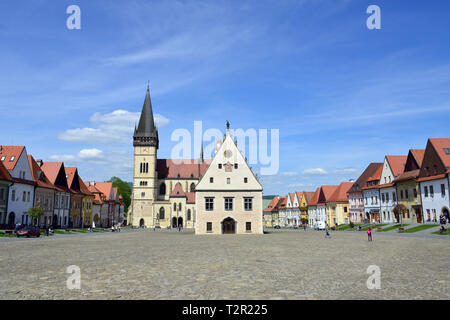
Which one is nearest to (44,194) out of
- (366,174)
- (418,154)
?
(418,154)

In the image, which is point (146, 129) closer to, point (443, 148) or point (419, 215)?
point (419, 215)

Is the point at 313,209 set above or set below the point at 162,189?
below

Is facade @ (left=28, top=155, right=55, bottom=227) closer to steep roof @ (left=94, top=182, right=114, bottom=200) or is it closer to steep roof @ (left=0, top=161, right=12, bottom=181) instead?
steep roof @ (left=0, top=161, right=12, bottom=181)

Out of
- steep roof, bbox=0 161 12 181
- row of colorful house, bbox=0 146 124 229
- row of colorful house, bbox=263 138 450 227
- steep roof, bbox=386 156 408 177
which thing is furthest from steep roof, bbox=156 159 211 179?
steep roof, bbox=0 161 12 181

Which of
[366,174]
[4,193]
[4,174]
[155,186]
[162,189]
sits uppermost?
[366,174]

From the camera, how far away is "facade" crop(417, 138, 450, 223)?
4741 centimetres

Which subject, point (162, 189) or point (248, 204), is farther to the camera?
point (162, 189)

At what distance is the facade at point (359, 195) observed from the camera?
7644 centimetres

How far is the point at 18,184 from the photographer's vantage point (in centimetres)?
5175

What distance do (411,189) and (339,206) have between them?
95.8 ft

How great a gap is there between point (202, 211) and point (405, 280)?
4453 centimetres

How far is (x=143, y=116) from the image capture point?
358 feet

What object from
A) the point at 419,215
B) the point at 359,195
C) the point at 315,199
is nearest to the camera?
the point at 419,215
